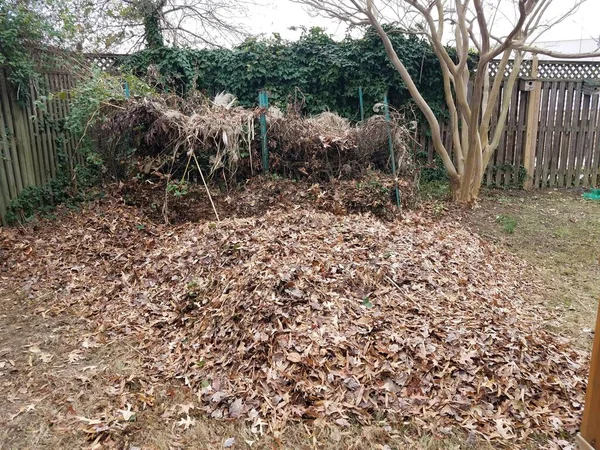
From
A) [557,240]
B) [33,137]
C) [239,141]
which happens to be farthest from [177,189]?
[557,240]

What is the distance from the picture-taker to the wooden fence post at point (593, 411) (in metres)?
1.56

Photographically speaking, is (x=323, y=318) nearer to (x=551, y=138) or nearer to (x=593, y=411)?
(x=593, y=411)

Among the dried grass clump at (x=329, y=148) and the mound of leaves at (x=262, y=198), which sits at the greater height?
the dried grass clump at (x=329, y=148)

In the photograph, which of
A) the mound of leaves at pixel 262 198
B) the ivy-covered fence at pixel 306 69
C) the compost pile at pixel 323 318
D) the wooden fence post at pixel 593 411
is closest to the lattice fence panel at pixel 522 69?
the ivy-covered fence at pixel 306 69

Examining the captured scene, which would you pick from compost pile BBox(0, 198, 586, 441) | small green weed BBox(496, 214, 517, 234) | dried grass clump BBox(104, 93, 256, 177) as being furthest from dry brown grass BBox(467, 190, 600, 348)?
dried grass clump BBox(104, 93, 256, 177)

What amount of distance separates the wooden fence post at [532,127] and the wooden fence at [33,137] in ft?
24.5

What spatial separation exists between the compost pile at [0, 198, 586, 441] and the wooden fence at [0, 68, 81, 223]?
727 millimetres

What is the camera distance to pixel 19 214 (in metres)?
5.00

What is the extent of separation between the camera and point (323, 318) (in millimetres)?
2922

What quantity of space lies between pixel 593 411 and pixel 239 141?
5037 millimetres

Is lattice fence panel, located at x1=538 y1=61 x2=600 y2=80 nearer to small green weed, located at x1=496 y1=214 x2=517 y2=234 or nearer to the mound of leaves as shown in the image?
small green weed, located at x1=496 y1=214 x2=517 y2=234

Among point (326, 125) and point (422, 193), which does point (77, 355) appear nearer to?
point (326, 125)

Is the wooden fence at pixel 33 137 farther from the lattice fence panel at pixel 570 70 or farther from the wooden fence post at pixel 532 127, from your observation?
the lattice fence panel at pixel 570 70

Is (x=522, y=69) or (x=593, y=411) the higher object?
(x=522, y=69)
